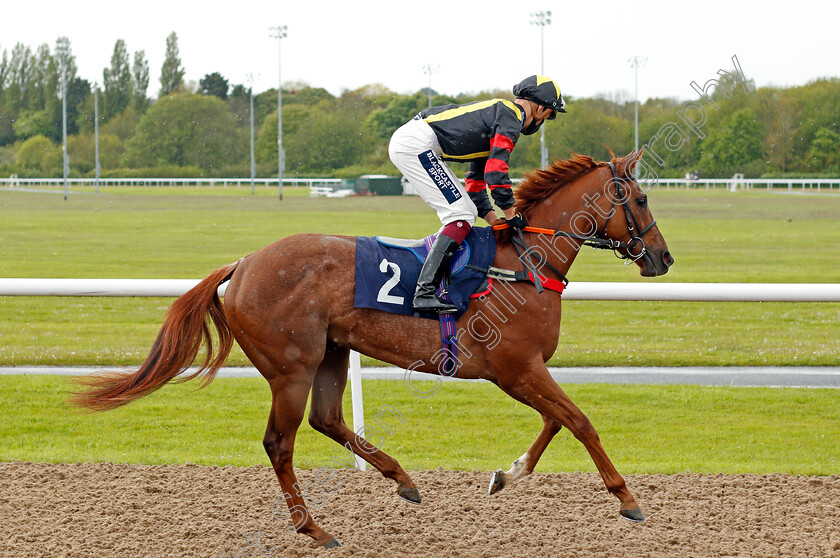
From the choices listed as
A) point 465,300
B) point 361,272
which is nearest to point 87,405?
point 361,272

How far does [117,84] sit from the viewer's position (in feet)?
93.4

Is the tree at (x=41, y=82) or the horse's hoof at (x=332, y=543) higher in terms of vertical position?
the tree at (x=41, y=82)

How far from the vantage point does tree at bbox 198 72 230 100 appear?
92.5 feet

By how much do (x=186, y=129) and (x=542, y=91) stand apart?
830 inches

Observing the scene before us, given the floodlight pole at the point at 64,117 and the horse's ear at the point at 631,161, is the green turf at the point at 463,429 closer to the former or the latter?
the horse's ear at the point at 631,161

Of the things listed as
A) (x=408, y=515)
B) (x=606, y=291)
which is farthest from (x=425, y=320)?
(x=606, y=291)

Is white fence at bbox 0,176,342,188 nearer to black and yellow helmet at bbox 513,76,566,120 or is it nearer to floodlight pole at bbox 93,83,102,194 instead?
floodlight pole at bbox 93,83,102,194

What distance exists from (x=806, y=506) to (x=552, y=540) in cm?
116

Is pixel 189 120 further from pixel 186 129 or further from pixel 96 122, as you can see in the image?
pixel 96 122

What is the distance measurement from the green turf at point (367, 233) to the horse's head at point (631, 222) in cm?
407

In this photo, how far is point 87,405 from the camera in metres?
3.65

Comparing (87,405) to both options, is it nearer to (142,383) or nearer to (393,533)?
(142,383)

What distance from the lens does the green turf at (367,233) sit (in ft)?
27.2

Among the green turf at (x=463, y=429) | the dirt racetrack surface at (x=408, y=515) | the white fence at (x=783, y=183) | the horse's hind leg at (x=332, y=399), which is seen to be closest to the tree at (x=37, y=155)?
the white fence at (x=783, y=183)
